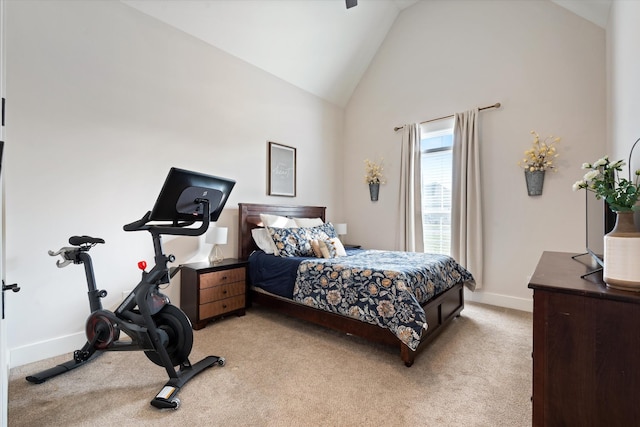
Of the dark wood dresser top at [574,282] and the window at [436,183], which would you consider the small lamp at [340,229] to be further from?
the dark wood dresser top at [574,282]

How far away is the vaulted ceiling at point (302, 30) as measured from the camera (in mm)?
Result: 3039

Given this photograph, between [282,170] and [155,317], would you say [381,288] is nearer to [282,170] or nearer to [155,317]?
[155,317]

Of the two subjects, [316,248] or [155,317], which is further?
[316,248]

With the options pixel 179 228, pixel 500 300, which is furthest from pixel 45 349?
pixel 500 300

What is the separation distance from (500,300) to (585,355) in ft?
9.57

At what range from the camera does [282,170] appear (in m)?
4.19

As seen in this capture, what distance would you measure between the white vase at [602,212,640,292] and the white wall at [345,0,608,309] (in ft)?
8.74

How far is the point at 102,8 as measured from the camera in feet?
8.55

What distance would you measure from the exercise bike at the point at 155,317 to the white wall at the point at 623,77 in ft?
8.36

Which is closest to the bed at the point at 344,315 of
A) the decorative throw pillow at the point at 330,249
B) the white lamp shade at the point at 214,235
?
the decorative throw pillow at the point at 330,249

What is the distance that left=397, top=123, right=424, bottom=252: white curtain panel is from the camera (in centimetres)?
425

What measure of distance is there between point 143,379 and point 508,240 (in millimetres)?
3986

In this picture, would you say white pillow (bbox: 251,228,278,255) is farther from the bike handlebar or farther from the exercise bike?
the bike handlebar

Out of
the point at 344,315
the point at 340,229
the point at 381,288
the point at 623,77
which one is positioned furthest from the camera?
the point at 340,229
